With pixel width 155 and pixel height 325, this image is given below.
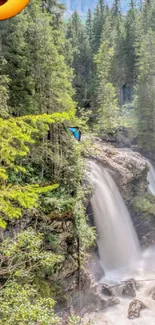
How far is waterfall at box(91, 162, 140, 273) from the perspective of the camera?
13.6m

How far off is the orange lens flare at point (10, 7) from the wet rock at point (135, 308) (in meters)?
10.8

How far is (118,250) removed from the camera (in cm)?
1401

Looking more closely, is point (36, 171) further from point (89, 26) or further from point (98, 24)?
point (89, 26)

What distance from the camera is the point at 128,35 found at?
42.3 metres

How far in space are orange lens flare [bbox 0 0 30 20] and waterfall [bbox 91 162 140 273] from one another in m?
11.4

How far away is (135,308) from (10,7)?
1094cm

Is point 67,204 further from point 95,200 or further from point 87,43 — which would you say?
point 87,43

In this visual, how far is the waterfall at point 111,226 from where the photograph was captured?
13.6 metres

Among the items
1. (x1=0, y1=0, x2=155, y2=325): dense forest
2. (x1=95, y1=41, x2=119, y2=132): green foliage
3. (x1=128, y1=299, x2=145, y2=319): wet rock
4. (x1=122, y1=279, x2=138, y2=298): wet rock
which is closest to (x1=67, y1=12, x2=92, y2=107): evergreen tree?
(x1=95, y1=41, x2=119, y2=132): green foliage

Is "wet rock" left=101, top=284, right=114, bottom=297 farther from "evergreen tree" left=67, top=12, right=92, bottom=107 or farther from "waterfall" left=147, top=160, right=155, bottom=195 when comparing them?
"evergreen tree" left=67, top=12, right=92, bottom=107

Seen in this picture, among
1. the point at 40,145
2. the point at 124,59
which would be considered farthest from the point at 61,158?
the point at 124,59

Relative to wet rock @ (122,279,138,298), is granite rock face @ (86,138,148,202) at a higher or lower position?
higher

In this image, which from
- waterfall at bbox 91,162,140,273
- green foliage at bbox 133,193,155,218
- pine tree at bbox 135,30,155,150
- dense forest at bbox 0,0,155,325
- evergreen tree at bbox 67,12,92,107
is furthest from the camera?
evergreen tree at bbox 67,12,92,107

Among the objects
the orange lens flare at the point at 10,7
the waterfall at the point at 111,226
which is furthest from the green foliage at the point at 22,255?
the waterfall at the point at 111,226
